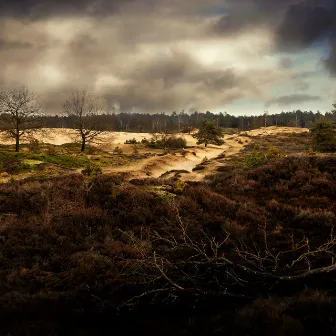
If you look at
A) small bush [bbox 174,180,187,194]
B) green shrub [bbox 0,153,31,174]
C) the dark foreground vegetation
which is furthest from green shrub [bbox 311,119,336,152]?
green shrub [bbox 0,153,31,174]

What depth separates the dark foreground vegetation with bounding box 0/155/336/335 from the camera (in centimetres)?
604

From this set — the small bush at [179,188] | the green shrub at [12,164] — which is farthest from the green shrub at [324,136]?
the green shrub at [12,164]

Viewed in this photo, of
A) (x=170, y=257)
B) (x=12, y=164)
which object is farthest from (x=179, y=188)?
(x=12, y=164)

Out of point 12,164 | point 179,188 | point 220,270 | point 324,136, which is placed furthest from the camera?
point 324,136

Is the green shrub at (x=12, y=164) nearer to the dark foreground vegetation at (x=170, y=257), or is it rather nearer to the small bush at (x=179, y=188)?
the dark foreground vegetation at (x=170, y=257)

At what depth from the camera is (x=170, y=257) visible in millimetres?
9156

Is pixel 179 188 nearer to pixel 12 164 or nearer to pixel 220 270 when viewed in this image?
pixel 220 270

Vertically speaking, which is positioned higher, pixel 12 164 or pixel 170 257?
pixel 12 164

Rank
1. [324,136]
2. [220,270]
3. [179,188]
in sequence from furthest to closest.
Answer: [324,136]
[179,188]
[220,270]

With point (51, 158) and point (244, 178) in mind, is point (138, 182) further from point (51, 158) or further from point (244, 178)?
point (51, 158)

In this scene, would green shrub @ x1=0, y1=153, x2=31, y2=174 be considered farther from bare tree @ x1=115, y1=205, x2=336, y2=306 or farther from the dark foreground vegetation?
bare tree @ x1=115, y1=205, x2=336, y2=306

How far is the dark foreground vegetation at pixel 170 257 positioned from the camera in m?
6.04

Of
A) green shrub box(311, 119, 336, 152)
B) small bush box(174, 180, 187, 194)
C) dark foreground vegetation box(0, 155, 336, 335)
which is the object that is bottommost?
dark foreground vegetation box(0, 155, 336, 335)

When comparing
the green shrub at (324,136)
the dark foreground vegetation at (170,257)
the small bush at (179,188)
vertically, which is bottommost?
the dark foreground vegetation at (170,257)
